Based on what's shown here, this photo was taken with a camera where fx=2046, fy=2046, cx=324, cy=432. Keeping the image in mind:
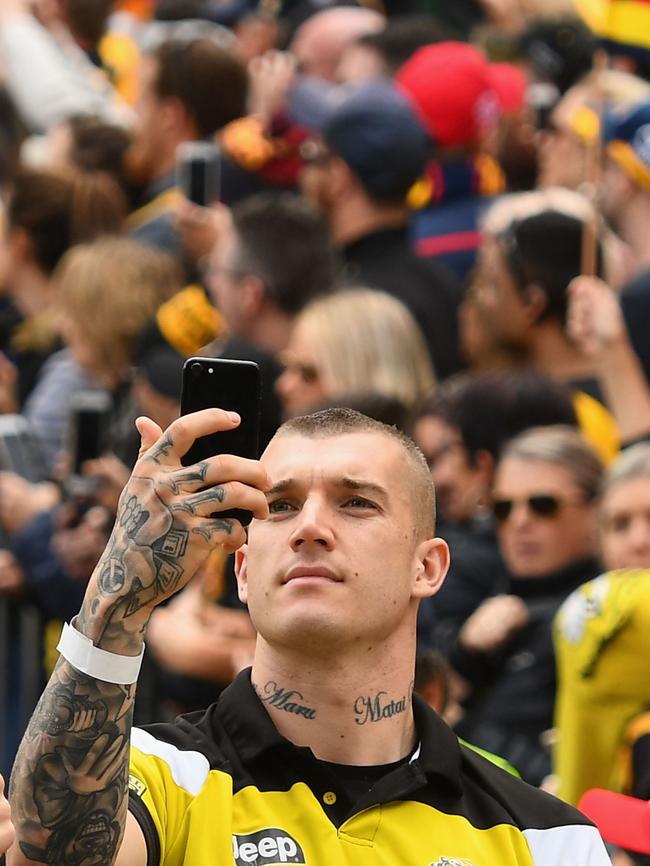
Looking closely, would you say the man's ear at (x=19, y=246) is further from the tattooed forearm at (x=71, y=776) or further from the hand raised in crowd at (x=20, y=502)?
the tattooed forearm at (x=71, y=776)

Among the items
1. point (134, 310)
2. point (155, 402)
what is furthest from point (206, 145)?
point (155, 402)

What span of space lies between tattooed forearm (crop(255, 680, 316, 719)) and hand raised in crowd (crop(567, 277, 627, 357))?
10.9 feet

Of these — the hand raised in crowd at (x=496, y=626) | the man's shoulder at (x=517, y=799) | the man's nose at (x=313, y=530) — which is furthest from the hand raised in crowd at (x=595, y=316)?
the man's nose at (x=313, y=530)

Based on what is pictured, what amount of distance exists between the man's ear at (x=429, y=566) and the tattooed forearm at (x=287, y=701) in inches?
12.2

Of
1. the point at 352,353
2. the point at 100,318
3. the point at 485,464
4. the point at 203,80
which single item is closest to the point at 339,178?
the point at 100,318

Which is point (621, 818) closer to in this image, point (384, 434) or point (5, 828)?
point (384, 434)

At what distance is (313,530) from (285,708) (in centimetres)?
33

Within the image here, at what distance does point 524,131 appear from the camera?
977cm

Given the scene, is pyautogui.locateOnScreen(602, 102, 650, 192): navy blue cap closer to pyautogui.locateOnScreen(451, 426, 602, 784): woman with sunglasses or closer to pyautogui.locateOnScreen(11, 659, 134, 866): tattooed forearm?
pyautogui.locateOnScreen(451, 426, 602, 784): woman with sunglasses

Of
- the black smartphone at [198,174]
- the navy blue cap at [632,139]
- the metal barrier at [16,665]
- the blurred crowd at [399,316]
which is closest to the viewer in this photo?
the blurred crowd at [399,316]

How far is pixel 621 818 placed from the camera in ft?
13.7

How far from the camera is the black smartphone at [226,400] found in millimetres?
3279

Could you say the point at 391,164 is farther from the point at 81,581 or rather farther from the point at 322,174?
the point at 81,581

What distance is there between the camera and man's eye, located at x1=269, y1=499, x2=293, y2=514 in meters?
3.77
